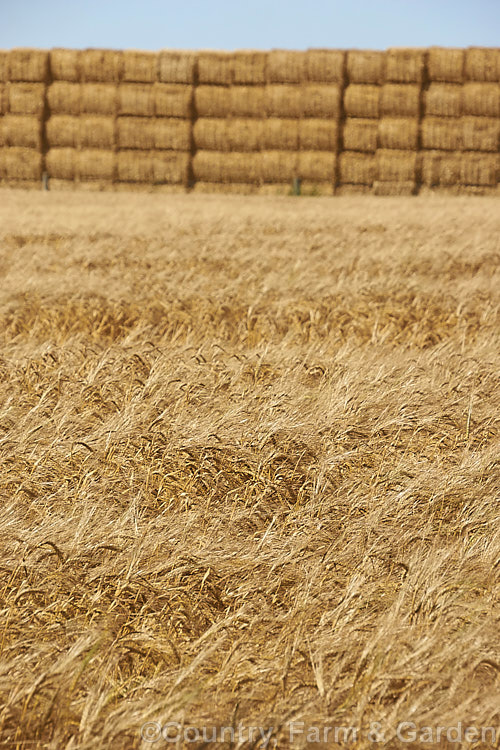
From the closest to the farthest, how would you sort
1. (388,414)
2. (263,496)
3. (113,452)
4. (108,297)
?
(263,496)
(113,452)
(388,414)
(108,297)

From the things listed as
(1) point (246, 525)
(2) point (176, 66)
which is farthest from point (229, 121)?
(1) point (246, 525)

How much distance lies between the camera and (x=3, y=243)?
794 centimetres

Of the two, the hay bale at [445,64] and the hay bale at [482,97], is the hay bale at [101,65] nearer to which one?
the hay bale at [445,64]

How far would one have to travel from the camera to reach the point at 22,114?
1934 cm

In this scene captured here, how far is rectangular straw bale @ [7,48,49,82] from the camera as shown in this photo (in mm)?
18688

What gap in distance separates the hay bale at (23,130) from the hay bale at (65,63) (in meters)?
1.21

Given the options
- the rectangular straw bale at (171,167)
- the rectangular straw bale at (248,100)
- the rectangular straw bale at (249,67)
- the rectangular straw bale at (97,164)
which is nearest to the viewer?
the rectangular straw bale at (249,67)

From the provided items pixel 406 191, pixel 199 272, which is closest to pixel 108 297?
pixel 199 272

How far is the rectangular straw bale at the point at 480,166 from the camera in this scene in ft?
60.8

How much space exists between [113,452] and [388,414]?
3.38 feet

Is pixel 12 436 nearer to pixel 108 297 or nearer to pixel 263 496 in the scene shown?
pixel 263 496

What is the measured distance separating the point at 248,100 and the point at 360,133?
8.92ft

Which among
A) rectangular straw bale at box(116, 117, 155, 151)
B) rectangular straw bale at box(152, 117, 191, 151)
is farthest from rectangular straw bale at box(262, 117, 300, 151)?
rectangular straw bale at box(116, 117, 155, 151)

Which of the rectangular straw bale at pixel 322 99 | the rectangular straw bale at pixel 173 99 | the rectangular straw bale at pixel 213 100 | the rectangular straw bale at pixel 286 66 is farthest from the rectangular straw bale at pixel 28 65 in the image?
the rectangular straw bale at pixel 322 99
